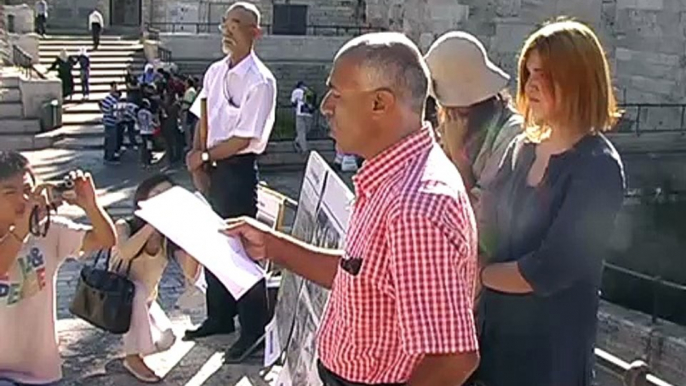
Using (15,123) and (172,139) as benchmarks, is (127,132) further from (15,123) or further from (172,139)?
(15,123)

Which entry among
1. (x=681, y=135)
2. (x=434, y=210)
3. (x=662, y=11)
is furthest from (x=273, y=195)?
(x=662, y=11)

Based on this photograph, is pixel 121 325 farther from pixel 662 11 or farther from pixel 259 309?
pixel 662 11

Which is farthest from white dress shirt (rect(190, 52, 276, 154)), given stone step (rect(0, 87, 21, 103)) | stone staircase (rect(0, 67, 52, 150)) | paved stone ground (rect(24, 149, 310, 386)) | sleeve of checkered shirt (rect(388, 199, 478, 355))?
stone step (rect(0, 87, 21, 103))

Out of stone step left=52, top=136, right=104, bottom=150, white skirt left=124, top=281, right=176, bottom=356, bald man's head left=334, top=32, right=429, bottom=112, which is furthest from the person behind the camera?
stone step left=52, top=136, right=104, bottom=150

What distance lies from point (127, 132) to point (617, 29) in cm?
1007

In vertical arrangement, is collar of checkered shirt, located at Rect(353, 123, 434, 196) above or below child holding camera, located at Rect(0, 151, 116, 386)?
above

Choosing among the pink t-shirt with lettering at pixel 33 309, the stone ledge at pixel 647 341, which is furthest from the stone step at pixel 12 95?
the pink t-shirt with lettering at pixel 33 309

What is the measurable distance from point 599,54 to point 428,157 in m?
0.91

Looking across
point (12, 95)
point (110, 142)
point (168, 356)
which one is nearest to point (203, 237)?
point (168, 356)

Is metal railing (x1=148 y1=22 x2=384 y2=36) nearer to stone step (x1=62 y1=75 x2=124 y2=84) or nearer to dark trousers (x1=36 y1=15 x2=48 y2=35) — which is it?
dark trousers (x1=36 y1=15 x2=48 y2=35)

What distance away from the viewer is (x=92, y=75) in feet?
85.3

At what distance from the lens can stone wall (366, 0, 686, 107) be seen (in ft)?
66.7

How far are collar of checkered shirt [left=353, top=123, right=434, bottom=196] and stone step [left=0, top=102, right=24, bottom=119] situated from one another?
1973cm

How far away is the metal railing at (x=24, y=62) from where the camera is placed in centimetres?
2288
